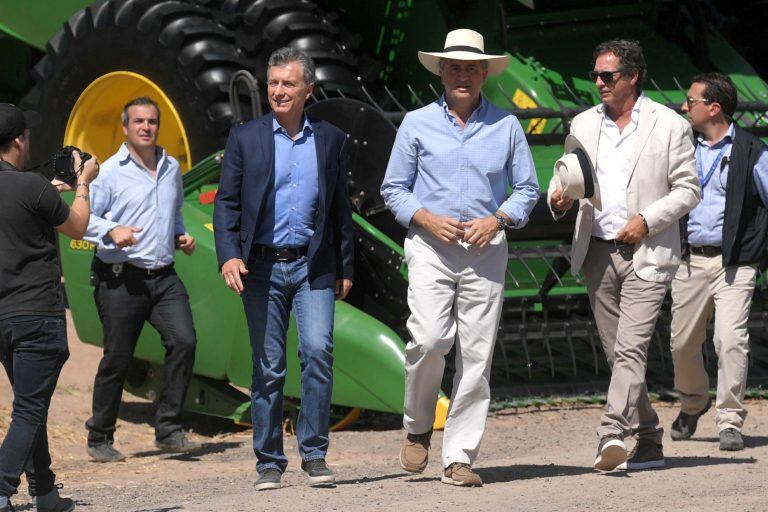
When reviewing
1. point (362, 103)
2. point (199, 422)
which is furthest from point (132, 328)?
point (362, 103)

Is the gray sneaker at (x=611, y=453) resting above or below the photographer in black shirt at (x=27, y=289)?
below

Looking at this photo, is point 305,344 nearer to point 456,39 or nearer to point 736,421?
point 456,39

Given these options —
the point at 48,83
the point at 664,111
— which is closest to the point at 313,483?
the point at 664,111

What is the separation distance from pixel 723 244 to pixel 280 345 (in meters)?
2.30

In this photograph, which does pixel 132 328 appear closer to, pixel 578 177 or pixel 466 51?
pixel 466 51

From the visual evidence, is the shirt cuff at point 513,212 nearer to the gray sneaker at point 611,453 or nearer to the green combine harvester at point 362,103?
the gray sneaker at point 611,453

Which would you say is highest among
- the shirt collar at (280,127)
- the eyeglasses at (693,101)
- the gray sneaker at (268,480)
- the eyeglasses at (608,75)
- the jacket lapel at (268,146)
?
the eyeglasses at (608,75)

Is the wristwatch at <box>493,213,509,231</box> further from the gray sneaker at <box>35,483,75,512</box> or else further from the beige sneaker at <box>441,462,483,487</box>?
the gray sneaker at <box>35,483,75,512</box>

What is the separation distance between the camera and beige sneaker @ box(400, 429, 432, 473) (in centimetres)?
671

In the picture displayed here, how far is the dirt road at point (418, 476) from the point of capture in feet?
20.1

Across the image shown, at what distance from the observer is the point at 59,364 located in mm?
6082

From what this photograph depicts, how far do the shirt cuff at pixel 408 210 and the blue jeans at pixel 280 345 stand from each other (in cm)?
41

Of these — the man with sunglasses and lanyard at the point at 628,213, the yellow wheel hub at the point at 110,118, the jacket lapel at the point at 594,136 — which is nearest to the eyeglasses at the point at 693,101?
the man with sunglasses and lanyard at the point at 628,213

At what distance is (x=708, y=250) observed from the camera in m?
7.74
